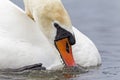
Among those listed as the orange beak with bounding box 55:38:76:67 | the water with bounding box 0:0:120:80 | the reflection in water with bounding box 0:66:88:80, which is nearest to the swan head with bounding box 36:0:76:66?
the orange beak with bounding box 55:38:76:67

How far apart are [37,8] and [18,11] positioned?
0.87 meters

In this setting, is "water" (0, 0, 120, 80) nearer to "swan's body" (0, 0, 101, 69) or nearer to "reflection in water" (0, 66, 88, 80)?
"reflection in water" (0, 66, 88, 80)

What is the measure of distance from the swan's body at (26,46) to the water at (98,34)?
17 centimetres

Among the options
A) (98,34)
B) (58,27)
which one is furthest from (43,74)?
(98,34)

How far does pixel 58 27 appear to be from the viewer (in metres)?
9.98

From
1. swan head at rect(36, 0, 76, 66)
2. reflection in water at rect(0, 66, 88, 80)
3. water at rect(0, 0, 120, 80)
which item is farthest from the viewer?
water at rect(0, 0, 120, 80)

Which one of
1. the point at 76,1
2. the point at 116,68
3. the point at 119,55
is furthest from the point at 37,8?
the point at 76,1

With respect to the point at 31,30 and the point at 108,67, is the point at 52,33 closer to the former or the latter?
the point at 31,30

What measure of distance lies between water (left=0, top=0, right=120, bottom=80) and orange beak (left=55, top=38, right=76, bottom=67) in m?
0.20

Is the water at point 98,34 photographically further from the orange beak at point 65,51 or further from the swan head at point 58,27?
the swan head at point 58,27

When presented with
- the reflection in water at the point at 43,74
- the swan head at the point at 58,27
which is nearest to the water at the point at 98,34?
the reflection in water at the point at 43,74

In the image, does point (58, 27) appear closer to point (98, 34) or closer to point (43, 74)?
point (43, 74)

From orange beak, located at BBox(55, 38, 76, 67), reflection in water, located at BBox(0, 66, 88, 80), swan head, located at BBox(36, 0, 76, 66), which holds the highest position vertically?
swan head, located at BBox(36, 0, 76, 66)

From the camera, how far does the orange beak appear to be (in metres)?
10.1
